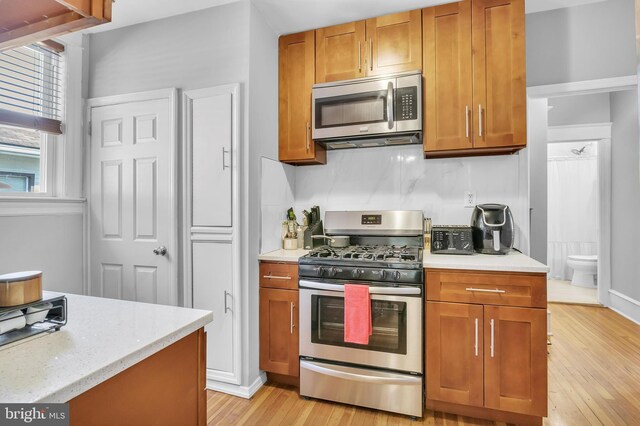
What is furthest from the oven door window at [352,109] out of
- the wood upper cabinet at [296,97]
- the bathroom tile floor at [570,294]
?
the bathroom tile floor at [570,294]

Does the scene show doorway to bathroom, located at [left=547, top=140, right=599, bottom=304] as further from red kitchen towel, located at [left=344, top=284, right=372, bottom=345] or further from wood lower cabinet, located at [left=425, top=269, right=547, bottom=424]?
red kitchen towel, located at [left=344, top=284, right=372, bottom=345]

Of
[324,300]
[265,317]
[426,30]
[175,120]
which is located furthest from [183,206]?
[426,30]

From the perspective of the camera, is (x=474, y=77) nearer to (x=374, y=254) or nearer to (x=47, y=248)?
(x=374, y=254)

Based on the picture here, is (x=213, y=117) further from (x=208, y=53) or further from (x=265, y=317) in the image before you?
(x=265, y=317)

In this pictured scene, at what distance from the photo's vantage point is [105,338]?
0.86 metres

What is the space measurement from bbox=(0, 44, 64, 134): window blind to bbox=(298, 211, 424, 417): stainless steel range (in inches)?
80.5

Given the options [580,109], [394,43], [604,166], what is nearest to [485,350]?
[394,43]

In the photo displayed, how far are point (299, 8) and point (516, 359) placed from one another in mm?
2597

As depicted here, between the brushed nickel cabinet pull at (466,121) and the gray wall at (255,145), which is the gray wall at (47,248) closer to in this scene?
the gray wall at (255,145)

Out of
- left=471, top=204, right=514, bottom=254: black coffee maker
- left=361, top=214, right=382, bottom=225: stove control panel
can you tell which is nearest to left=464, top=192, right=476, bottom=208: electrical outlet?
left=471, top=204, right=514, bottom=254: black coffee maker

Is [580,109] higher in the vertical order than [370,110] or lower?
higher

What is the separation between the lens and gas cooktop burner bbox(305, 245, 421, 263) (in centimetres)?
207

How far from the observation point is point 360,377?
2031mm

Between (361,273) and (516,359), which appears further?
(361,273)
